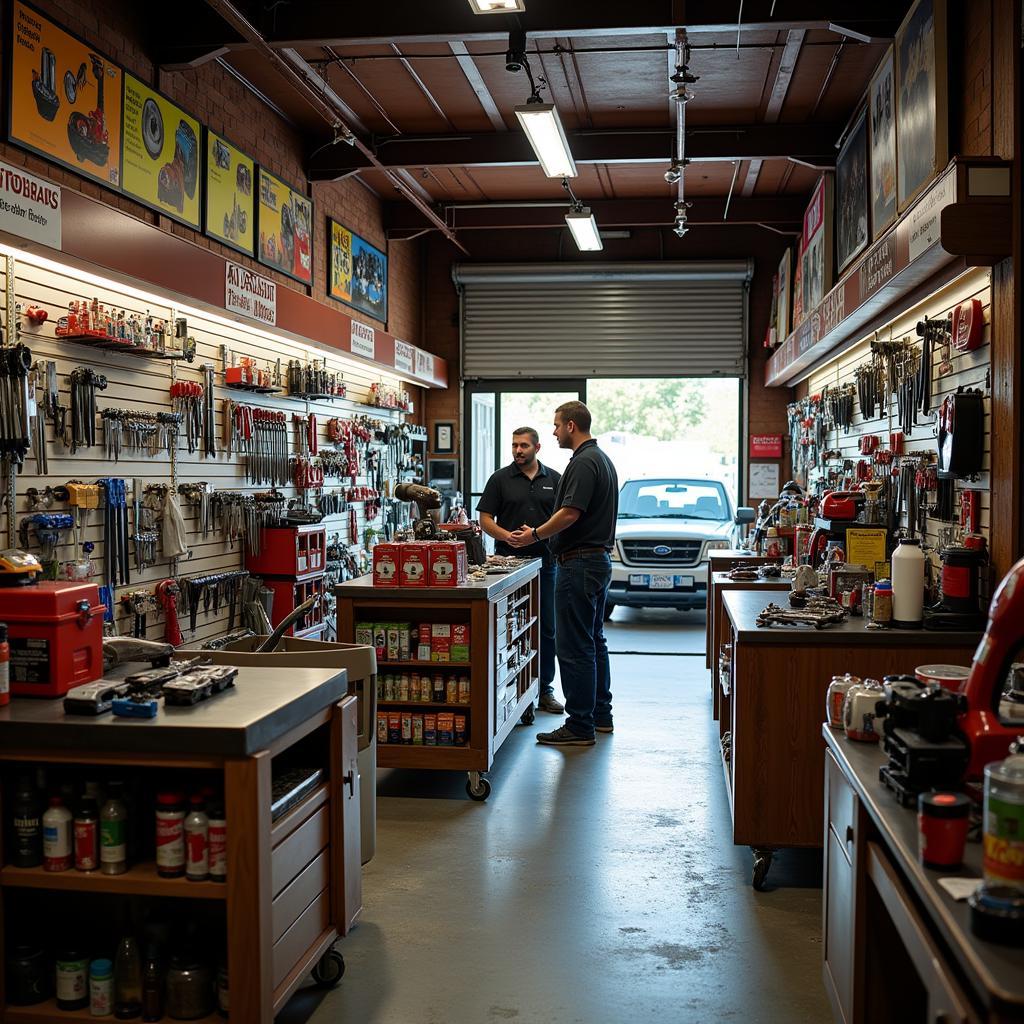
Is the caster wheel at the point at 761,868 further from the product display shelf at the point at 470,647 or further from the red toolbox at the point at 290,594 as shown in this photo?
the red toolbox at the point at 290,594

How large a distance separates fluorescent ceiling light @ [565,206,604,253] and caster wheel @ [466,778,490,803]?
5.23 metres

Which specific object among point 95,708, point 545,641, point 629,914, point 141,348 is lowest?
point 629,914

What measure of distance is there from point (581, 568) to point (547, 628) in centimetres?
127

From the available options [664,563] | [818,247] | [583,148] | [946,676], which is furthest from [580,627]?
[664,563]

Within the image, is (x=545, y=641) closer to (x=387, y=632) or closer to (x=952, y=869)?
(x=387, y=632)

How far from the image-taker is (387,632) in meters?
5.05

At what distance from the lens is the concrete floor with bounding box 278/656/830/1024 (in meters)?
3.02

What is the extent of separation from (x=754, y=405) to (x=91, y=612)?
9.69 metres

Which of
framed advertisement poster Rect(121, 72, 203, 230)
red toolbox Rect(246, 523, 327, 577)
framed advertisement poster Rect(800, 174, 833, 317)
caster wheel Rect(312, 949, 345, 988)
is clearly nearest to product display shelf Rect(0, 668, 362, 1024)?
caster wheel Rect(312, 949, 345, 988)

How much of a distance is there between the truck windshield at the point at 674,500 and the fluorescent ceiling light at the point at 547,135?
498cm

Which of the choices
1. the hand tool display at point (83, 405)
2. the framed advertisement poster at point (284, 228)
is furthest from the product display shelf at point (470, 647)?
the framed advertisement poster at point (284, 228)

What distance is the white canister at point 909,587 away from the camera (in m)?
3.88

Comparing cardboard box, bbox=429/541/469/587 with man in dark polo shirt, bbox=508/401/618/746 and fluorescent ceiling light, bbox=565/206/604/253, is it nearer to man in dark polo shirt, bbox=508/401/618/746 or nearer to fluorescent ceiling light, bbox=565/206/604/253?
man in dark polo shirt, bbox=508/401/618/746

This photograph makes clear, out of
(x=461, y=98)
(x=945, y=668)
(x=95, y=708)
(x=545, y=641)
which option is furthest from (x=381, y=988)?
(x=461, y=98)
